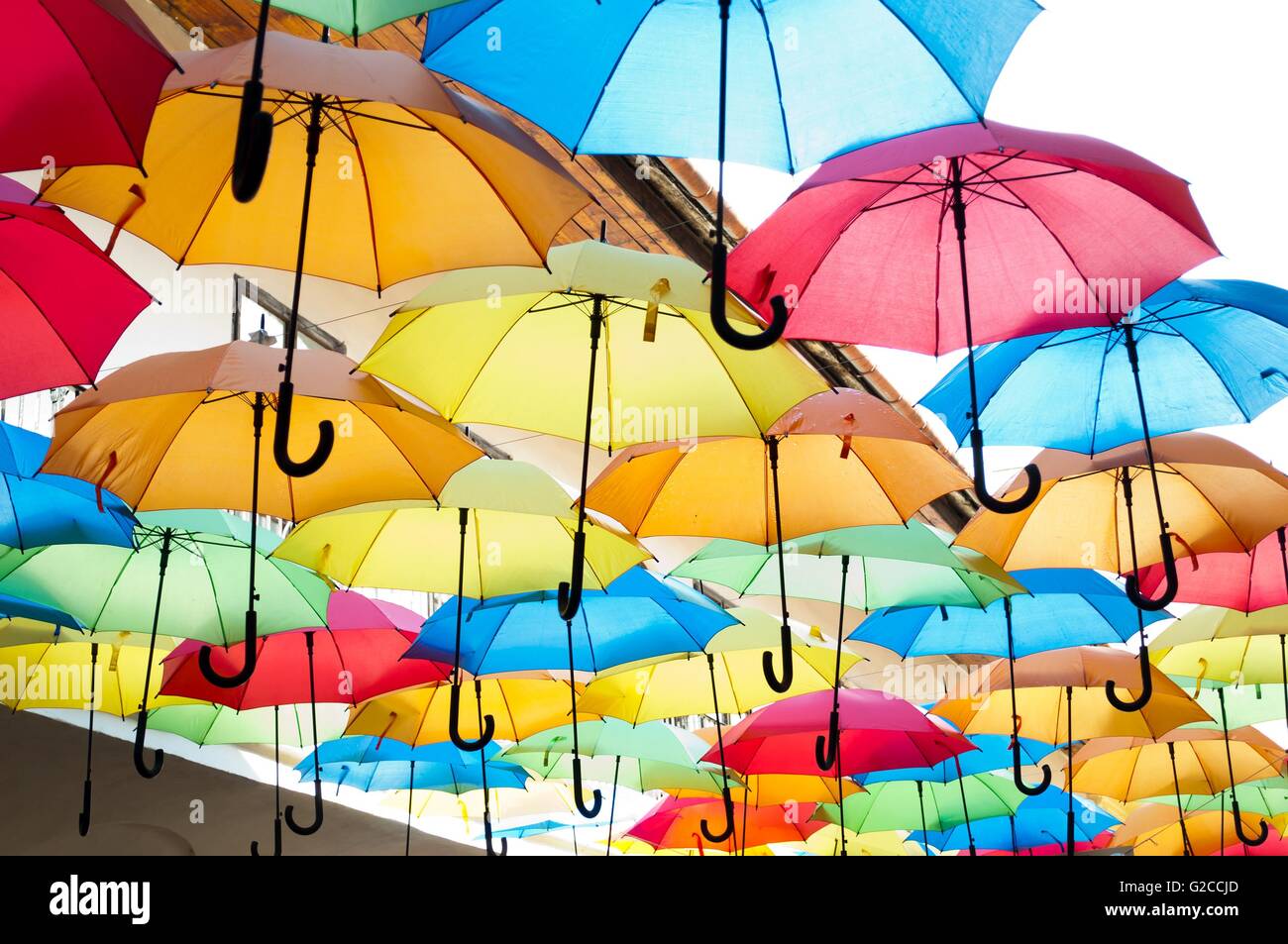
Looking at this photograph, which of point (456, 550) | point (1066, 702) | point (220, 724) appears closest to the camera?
point (456, 550)

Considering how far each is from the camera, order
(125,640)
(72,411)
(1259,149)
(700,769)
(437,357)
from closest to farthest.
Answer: (72,411)
(437,357)
(125,640)
(1259,149)
(700,769)

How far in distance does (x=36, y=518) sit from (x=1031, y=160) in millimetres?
A: 3514

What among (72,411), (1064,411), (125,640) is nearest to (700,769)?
(125,640)

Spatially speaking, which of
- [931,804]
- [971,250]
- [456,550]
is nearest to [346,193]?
[971,250]

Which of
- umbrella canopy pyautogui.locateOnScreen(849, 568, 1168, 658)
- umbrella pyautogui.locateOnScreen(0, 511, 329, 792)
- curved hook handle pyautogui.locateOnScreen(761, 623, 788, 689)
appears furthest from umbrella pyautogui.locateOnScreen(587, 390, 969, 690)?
umbrella pyautogui.locateOnScreen(0, 511, 329, 792)

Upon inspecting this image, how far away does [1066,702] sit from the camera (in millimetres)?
7207

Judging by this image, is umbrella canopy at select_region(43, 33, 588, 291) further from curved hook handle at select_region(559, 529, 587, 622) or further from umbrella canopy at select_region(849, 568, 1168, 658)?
umbrella canopy at select_region(849, 568, 1168, 658)

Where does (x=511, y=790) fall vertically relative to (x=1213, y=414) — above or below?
below

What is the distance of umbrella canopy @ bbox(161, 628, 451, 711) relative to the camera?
560 cm

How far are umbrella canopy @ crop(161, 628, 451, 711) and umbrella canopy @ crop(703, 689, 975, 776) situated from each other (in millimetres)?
1530

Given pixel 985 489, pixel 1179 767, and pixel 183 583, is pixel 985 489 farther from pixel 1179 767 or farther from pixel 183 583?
pixel 1179 767

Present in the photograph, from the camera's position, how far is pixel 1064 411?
428 centimetres

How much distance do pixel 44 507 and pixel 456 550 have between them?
5.34 ft

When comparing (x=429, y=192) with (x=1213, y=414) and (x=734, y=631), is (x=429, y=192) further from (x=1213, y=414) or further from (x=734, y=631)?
(x=734, y=631)
